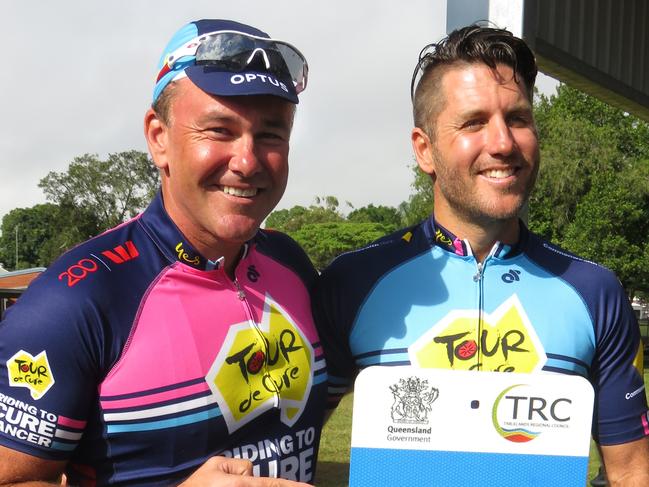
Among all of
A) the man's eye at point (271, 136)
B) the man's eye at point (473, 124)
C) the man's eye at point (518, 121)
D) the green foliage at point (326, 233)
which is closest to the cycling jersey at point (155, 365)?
the man's eye at point (271, 136)

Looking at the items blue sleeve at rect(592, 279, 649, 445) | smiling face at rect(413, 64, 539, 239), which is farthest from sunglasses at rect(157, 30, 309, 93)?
blue sleeve at rect(592, 279, 649, 445)

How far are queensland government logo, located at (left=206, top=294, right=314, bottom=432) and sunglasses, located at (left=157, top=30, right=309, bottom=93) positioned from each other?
74cm

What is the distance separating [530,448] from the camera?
2.24 m

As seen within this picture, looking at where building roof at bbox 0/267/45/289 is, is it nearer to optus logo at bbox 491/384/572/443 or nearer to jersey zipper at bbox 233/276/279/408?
jersey zipper at bbox 233/276/279/408

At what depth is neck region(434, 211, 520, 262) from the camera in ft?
8.63

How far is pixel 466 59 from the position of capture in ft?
8.89

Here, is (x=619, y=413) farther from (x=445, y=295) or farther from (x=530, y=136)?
(x=530, y=136)

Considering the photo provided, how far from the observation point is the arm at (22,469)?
6.18 feet

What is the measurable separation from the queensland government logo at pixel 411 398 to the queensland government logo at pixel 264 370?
33 centimetres

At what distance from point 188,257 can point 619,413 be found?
153 centimetres

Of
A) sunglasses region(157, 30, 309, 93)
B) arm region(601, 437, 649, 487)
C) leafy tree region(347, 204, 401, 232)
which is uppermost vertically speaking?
leafy tree region(347, 204, 401, 232)

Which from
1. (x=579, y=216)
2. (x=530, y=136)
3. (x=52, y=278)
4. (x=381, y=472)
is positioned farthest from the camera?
(x=579, y=216)

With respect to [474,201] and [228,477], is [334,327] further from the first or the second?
[228,477]

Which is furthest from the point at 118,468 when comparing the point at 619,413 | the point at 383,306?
the point at 619,413
